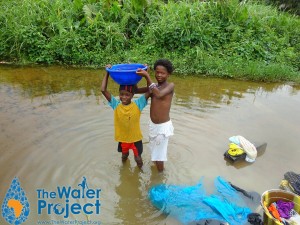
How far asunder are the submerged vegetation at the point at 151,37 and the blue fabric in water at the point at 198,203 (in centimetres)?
496

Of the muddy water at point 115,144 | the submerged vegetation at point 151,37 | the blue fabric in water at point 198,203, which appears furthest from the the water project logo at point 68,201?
the submerged vegetation at point 151,37

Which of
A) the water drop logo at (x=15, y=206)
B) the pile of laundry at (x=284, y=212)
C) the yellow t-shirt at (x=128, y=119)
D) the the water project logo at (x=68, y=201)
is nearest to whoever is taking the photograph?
the pile of laundry at (x=284, y=212)

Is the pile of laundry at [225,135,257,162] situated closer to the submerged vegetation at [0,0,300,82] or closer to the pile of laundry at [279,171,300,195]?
the pile of laundry at [279,171,300,195]

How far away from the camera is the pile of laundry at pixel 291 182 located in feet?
11.6

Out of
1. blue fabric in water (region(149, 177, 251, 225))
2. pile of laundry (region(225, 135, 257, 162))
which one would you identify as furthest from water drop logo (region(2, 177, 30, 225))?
pile of laundry (region(225, 135, 257, 162))

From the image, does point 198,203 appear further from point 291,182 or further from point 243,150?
point 243,150

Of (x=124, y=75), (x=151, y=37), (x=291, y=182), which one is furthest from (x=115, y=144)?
(x=151, y=37)

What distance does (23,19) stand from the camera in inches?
344

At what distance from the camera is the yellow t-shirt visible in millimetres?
3480

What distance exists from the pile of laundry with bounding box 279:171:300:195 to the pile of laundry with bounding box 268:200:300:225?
1.72 feet

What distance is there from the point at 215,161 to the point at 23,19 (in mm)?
7061

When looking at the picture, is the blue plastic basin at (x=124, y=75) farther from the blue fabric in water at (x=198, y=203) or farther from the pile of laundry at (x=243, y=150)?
the pile of laundry at (x=243, y=150)

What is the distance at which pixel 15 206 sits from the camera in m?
3.22

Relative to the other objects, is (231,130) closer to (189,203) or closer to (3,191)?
(189,203)
